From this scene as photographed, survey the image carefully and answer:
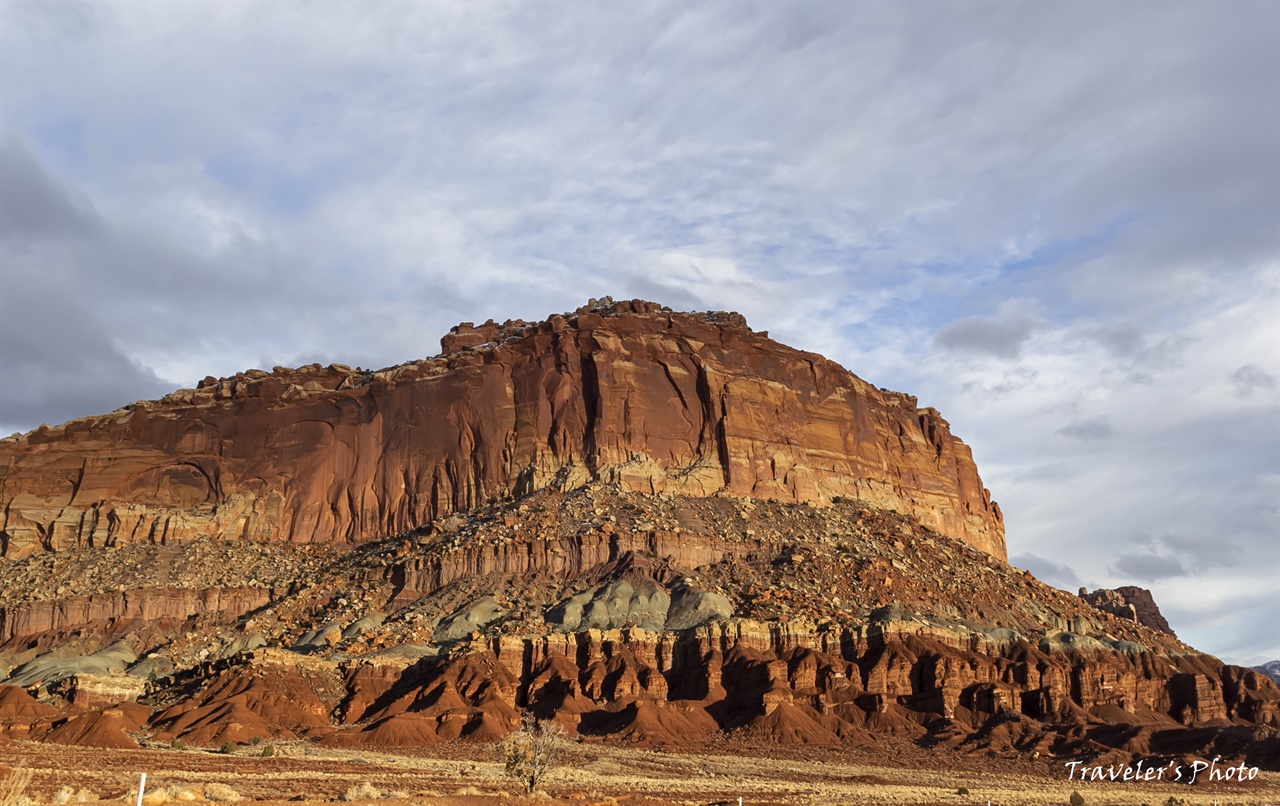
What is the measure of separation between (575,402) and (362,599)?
3228 cm

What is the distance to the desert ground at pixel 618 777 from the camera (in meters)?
44.4

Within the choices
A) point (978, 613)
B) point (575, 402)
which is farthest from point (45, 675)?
point (978, 613)

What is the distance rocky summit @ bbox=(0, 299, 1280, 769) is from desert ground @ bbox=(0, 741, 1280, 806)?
15.7ft

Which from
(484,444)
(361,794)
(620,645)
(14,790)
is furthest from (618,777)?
(484,444)

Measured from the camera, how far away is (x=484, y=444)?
5000 inches

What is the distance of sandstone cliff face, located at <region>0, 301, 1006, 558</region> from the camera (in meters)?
123

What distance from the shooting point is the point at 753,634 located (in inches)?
3504

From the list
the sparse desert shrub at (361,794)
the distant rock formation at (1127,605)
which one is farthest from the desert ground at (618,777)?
the distant rock formation at (1127,605)

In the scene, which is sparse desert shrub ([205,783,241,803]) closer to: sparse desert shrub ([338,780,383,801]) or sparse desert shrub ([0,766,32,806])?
sparse desert shrub ([338,780,383,801])

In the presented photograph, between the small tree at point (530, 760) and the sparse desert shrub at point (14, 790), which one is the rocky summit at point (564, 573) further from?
the sparse desert shrub at point (14, 790)

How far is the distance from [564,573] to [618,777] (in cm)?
4170

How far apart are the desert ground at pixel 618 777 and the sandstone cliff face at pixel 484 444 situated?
162 feet

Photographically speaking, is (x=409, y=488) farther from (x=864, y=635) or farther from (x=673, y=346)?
(x=864, y=635)

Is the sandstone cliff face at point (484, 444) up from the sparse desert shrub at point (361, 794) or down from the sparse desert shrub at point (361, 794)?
up
